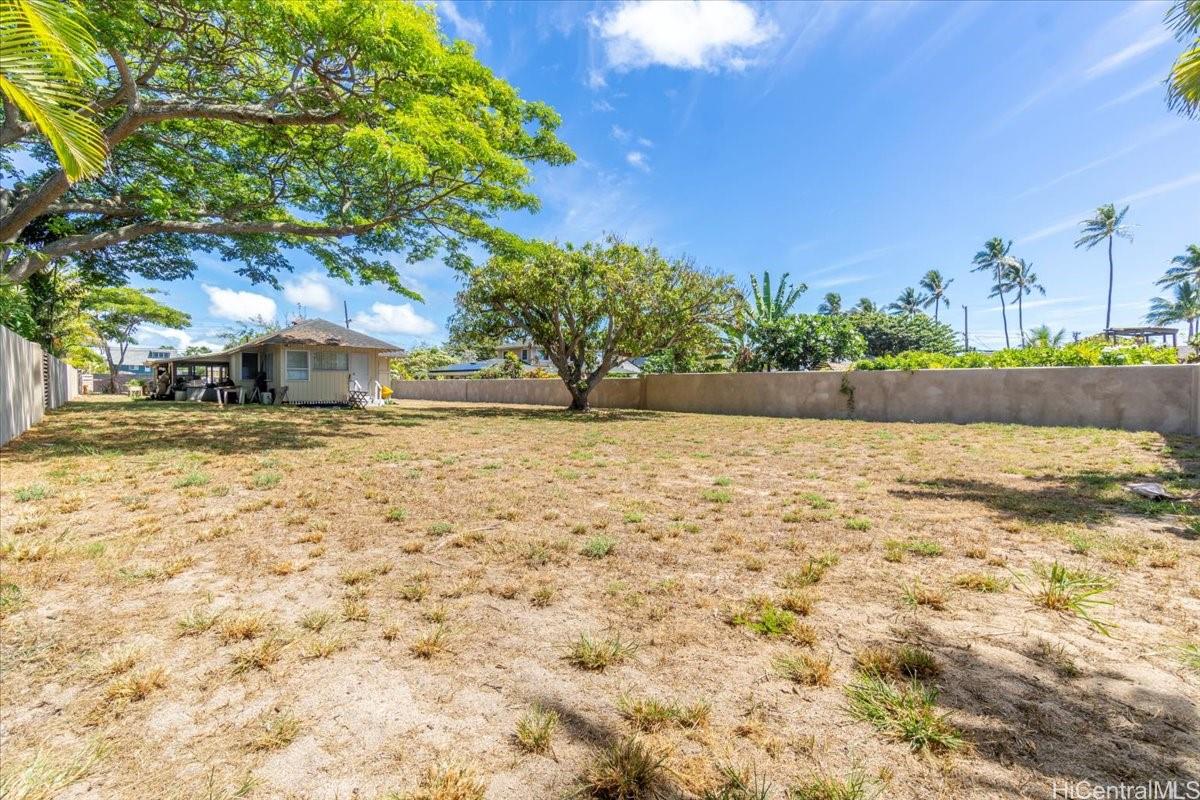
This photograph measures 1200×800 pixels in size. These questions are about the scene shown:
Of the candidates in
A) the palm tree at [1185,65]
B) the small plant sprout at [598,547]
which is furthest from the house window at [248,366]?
the palm tree at [1185,65]

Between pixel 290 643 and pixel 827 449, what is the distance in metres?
8.12

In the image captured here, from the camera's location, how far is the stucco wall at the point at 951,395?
9.73 metres

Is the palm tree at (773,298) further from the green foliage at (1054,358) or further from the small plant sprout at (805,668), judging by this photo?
the small plant sprout at (805,668)

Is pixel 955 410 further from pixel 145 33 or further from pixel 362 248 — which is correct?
pixel 145 33

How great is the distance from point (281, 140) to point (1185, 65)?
13.6 metres

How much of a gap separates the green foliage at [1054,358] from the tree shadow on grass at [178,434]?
14.1 meters

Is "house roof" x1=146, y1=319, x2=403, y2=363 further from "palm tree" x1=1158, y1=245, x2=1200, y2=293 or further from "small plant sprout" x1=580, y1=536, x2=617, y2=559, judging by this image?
"palm tree" x1=1158, y1=245, x2=1200, y2=293

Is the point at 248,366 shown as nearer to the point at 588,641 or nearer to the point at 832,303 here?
the point at 588,641

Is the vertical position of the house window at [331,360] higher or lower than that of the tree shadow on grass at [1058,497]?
higher

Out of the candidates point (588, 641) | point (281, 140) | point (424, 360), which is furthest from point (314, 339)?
point (424, 360)

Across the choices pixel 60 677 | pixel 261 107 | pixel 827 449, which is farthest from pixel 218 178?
pixel 827 449

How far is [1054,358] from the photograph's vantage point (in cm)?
1143

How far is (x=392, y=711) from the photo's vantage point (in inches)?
71.0

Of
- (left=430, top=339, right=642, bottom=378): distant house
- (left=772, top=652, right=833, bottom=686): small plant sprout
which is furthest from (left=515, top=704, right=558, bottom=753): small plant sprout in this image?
(left=430, top=339, right=642, bottom=378): distant house
